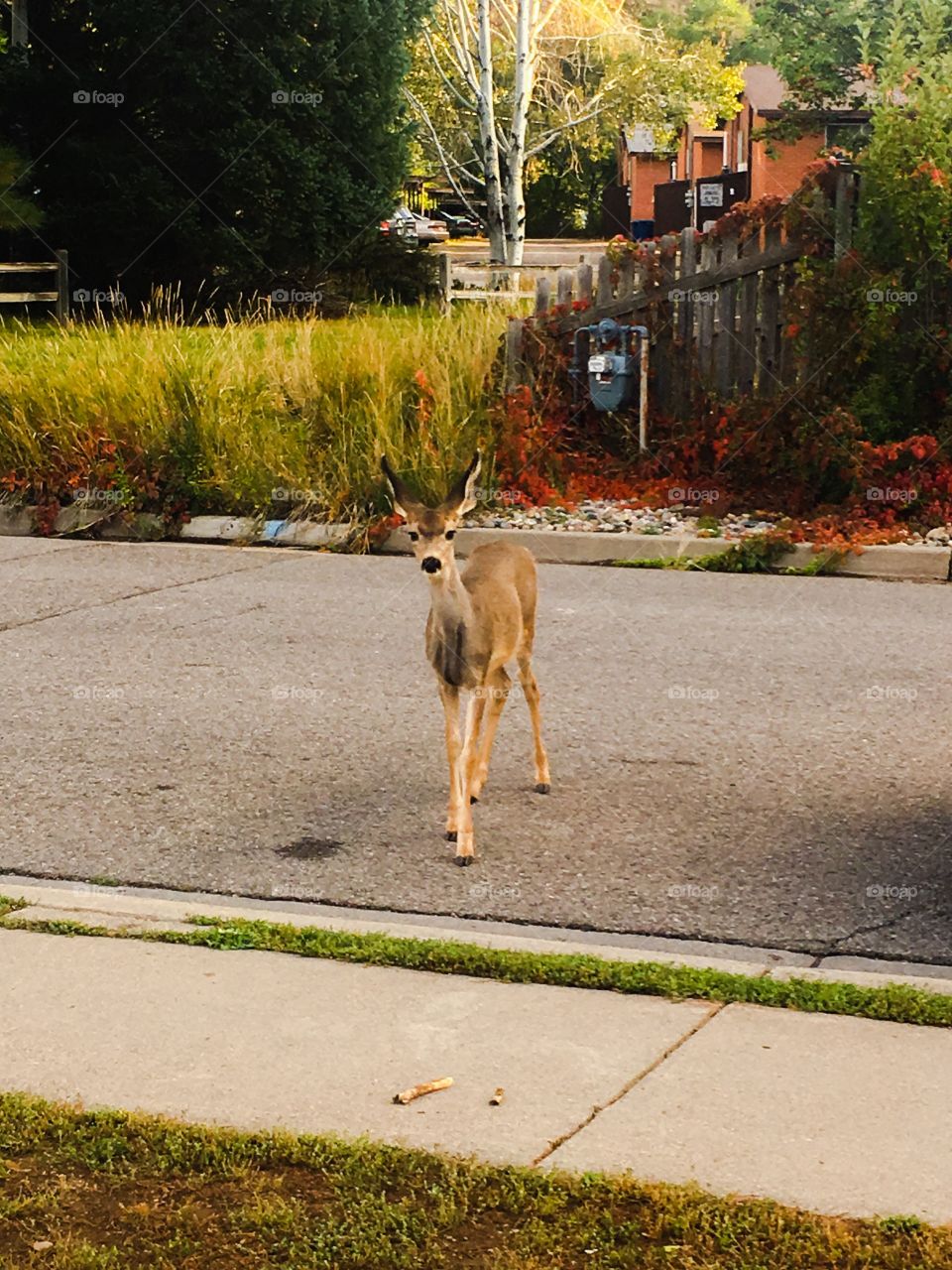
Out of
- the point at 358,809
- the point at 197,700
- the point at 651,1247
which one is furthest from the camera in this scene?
the point at 197,700

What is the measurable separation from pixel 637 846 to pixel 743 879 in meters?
0.50

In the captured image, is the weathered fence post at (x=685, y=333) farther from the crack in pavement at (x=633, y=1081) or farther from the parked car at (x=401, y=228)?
the parked car at (x=401, y=228)

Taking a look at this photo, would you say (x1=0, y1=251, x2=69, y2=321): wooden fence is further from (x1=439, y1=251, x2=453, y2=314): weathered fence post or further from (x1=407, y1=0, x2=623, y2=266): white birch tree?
(x1=407, y1=0, x2=623, y2=266): white birch tree

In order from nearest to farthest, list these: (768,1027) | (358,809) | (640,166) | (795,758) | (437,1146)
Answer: (437,1146)
(768,1027)
(358,809)
(795,758)
(640,166)

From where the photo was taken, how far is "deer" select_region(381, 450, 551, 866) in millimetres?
6344

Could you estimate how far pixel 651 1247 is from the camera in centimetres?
372

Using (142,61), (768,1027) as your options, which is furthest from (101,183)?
(768,1027)

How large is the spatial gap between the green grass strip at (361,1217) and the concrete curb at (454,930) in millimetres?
1533

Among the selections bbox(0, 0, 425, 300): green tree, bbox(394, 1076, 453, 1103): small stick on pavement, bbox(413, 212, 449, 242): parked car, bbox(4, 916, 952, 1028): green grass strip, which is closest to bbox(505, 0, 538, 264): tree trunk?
bbox(0, 0, 425, 300): green tree

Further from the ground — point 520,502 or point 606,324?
point 606,324

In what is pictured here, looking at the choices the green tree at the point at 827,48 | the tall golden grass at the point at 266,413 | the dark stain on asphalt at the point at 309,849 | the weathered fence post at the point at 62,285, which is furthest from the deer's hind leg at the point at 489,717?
the weathered fence post at the point at 62,285

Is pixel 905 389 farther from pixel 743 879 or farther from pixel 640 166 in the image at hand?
pixel 640 166

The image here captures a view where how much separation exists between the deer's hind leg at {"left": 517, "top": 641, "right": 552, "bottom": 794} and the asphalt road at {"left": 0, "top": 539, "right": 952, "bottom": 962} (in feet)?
0.33

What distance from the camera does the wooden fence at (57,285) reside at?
2858cm
